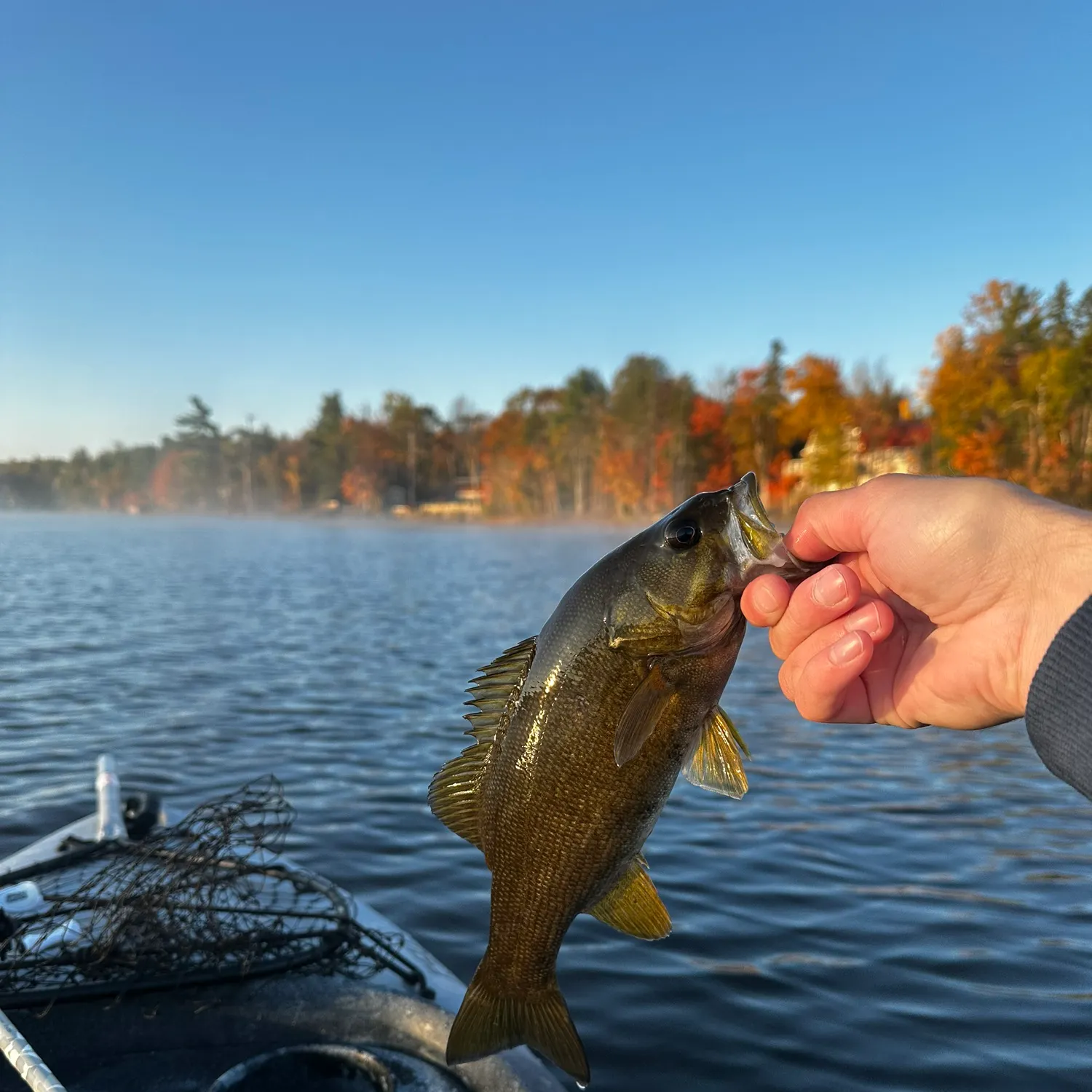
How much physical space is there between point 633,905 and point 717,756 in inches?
22.6

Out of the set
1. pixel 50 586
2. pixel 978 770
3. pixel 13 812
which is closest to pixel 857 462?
pixel 50 586

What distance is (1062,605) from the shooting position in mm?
2678

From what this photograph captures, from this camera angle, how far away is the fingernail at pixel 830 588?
3014 mm

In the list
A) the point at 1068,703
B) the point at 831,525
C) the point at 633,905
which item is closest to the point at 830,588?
the point at 831,525

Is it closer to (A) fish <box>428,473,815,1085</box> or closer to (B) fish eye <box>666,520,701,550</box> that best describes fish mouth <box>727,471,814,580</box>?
(A) fish <box>428,473,815,1085</box>

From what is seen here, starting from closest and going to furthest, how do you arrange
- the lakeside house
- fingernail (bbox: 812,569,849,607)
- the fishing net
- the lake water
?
fingernail (bbox: 812,569,849,607)
the fishing net
the lake water
the lakeside house

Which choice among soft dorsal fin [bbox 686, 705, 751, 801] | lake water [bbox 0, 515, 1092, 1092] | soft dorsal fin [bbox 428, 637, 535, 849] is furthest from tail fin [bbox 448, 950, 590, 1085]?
lake water [bbox 0, 515, 1092, 1092]

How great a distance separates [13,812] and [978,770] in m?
12.2

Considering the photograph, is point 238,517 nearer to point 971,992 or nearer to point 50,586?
point 50,586

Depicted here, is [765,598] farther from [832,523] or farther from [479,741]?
[479,741]

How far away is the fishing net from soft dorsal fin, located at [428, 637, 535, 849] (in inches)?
106

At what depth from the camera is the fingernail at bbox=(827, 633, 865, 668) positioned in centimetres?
307

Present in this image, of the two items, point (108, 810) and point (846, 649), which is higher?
point (846, 649)

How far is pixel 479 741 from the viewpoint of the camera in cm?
301
